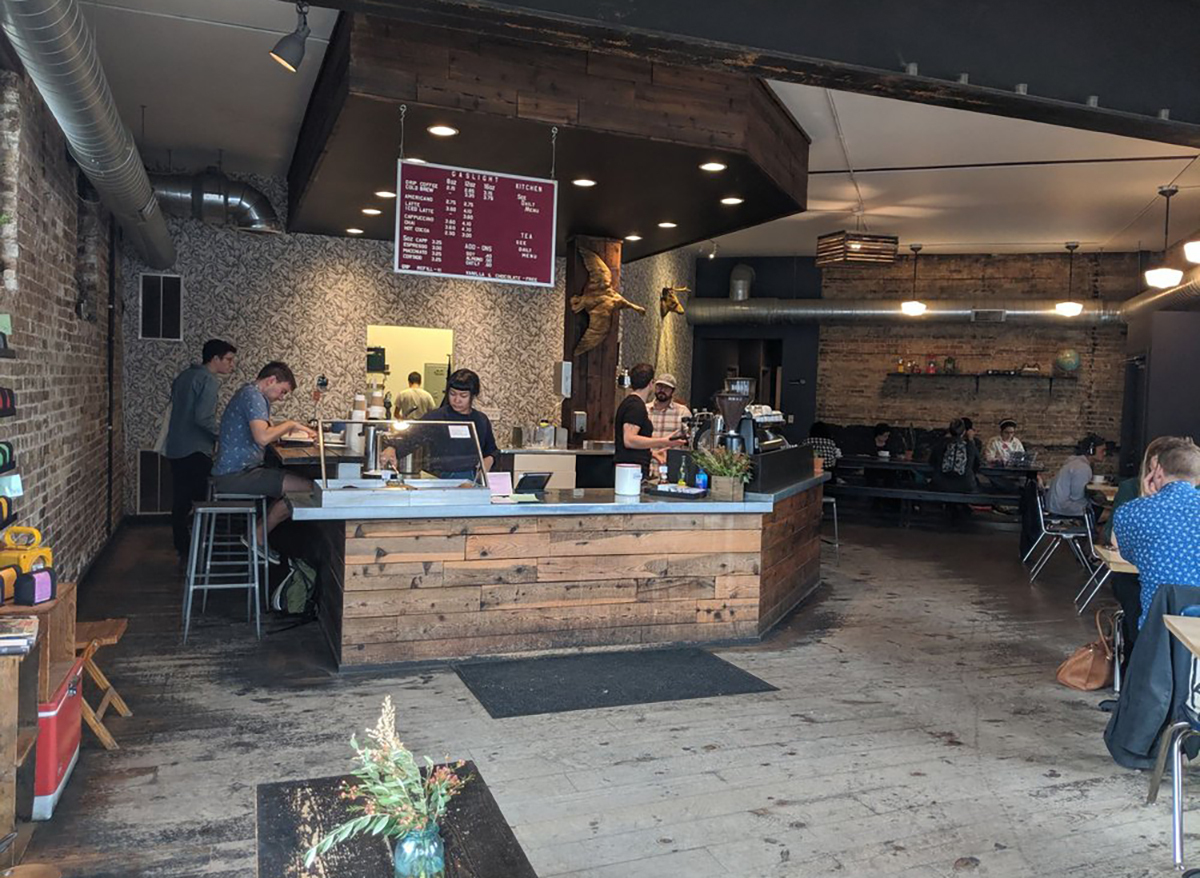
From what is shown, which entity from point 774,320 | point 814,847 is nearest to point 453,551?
point 814,847

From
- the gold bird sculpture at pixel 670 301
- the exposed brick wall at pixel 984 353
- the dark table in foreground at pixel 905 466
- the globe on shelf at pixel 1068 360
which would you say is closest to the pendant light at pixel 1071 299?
the exposed brick wall at pixel 984 353

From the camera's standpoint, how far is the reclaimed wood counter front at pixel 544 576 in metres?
4.73

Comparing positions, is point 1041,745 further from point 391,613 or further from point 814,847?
point 391,613

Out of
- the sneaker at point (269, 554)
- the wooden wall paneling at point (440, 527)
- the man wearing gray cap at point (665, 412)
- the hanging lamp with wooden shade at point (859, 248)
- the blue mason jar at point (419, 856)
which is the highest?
the hanging lamp with wooden shade at point (859, 248)

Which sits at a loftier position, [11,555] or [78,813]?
[11,555]

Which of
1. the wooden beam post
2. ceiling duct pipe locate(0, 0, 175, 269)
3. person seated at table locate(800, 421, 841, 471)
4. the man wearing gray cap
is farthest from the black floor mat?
person seated at table locate(800, 421, 841, 471)

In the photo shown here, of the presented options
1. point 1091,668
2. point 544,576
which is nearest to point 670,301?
point 544,576

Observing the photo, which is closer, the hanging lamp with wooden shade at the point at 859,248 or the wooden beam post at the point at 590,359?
the wooden beam post at the point at 590,359

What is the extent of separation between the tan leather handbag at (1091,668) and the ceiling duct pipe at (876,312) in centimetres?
869

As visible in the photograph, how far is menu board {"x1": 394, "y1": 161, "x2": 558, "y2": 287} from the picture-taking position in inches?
213

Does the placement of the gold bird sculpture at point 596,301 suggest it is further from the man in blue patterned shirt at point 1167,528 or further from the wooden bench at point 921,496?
the man in blue patterned shirt at point 1167,528

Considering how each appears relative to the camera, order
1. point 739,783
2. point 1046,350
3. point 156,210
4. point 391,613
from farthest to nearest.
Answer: point 1046,350, point 156,210, point 391,613, point 739,783

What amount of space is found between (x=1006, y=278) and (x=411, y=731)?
12.1m

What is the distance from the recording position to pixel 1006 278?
13.5 metres
